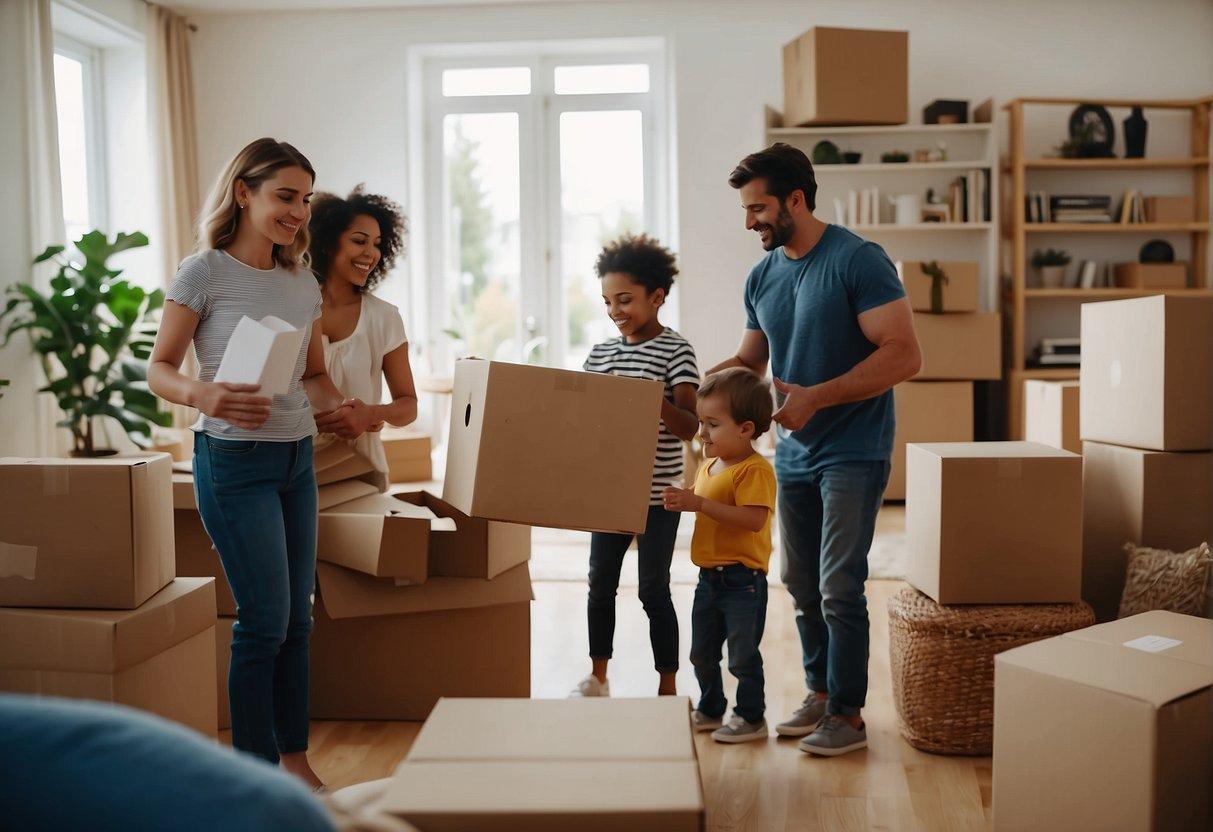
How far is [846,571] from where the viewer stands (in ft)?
7.29

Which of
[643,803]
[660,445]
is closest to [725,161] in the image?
[660,445]

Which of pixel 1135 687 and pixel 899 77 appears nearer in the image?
pixel 1135 687

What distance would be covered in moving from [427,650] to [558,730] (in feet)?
4.53

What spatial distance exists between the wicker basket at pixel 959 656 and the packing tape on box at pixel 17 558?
1.71 m

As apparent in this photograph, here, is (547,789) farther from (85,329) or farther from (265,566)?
(85,329)

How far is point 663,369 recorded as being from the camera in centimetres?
243

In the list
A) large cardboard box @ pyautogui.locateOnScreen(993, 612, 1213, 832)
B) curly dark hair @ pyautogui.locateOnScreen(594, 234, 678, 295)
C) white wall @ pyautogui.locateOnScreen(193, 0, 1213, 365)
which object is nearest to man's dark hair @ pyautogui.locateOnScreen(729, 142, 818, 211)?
curly dark hair @ pyautogui.locateOnScreen(594, 234, 678, 295)

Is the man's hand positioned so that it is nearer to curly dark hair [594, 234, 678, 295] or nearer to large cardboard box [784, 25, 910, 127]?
A: curly dark hair [594, 234, 678, 295]

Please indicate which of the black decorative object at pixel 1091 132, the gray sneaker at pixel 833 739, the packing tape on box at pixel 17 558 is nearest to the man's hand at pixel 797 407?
the gray sneaker at pixel 833 739

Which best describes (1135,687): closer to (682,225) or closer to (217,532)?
(217,532)

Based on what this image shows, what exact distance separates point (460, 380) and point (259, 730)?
0.74 metres

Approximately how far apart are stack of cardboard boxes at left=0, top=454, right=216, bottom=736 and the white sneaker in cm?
99

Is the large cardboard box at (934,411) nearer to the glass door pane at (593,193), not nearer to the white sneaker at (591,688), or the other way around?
the glass door pane at (593,193)

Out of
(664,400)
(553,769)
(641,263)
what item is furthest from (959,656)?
(553,769)
